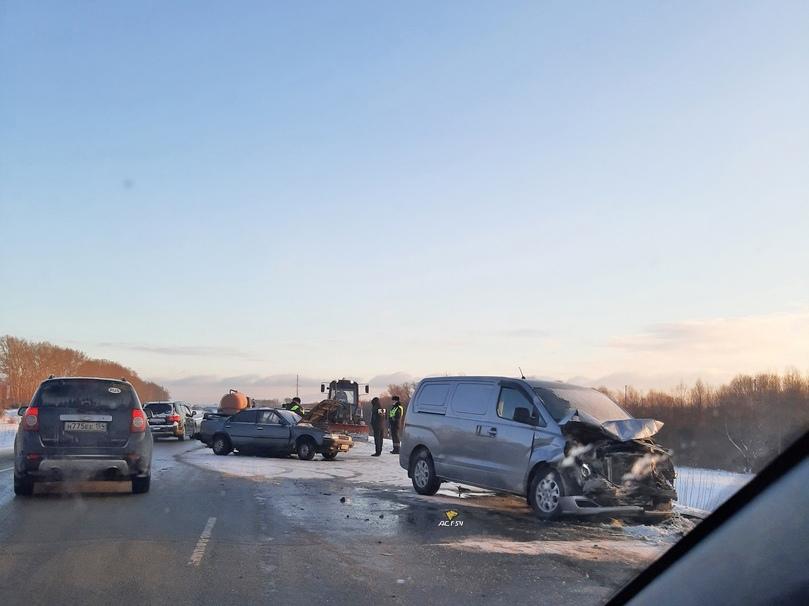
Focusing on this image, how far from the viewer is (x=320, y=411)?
34.2 metres

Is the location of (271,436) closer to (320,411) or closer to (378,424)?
(378,424)

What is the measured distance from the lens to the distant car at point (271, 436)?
22562 mm

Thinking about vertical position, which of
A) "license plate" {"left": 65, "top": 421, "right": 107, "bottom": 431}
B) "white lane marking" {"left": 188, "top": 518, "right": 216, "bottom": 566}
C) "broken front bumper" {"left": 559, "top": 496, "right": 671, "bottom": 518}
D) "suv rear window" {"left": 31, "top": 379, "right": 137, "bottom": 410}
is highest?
"suv rear window" {"left": 31, "top": 379, "right": 137, "bottom": 410}

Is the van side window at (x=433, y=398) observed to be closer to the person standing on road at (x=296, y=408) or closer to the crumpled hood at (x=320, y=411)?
the person standing on road at (x=296, y=408)

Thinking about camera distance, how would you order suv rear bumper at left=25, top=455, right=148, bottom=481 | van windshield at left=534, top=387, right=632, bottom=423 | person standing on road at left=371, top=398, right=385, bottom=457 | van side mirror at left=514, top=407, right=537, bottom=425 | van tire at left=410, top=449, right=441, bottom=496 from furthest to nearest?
person standing on road at left=371, top=398, right=385, bottom=457
van tire at left=410, top=449, right=441, bottom=496
suv rear bumper at left=25, top=455, right=148, bottom=481
van windshield at left=534, top=387, right=632, bottom=423
van side mirror at left=514, top=407, right=537, bottom=425

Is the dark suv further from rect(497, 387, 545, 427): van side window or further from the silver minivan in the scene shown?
rect(497, 387, 545, 427): van side window

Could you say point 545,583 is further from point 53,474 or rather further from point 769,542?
point 53,474

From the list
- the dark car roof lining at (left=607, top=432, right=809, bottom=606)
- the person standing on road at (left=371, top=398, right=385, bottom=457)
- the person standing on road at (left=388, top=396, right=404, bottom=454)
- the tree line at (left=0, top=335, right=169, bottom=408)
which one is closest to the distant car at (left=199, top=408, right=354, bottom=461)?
the person standing on road at (left=371, top=398, right=385, bottom=457)

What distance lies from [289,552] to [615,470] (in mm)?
4612

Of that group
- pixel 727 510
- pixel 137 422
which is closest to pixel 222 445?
pixel 137 422

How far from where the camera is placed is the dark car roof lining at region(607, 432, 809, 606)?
305 cm

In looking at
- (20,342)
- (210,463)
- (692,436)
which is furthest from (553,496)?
(20,342)

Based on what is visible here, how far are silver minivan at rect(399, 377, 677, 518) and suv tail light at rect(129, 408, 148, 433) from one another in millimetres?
4600

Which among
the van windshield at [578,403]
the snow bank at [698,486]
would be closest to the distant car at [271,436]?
the snow bank at [698,486]
